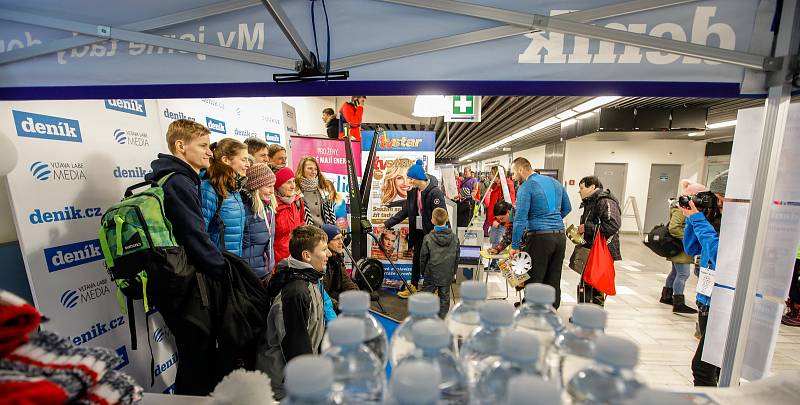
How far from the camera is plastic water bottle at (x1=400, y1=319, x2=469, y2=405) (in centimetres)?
55

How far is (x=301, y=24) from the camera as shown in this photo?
1292 mm

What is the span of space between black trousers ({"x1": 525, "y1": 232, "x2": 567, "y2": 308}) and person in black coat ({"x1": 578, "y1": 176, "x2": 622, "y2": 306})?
324 millimetres

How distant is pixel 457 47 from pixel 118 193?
8.07 feet

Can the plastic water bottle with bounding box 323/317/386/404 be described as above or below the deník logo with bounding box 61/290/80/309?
above

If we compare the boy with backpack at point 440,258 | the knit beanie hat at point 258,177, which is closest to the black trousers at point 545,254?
the boy with backpack at point 440,258

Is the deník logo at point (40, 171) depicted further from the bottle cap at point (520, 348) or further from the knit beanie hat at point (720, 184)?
the knit beanie hat at point (720, 184)

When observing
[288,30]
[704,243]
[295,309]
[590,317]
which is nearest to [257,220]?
[295,309]

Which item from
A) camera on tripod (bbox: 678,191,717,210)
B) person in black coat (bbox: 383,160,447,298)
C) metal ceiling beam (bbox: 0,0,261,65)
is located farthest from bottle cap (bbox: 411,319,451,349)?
person in black coat (bbox: 383,160,447,298)

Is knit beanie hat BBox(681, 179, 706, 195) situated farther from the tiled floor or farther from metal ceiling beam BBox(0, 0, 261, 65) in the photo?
metal ceiling beam BBox(0, 0, 261, 65)

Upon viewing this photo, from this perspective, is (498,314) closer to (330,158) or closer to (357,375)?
(357,375)

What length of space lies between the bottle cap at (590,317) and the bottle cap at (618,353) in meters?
0.11

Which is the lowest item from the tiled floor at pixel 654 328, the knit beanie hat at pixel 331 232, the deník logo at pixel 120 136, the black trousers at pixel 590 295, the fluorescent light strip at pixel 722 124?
the tiled floor at pixel 654 328

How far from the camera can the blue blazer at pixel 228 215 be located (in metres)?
1.95

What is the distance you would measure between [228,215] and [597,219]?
3635 mm
